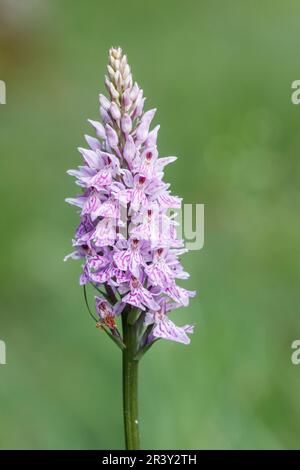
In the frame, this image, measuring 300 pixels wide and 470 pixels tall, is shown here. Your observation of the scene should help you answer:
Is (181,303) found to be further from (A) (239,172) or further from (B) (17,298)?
(A) (239,172)

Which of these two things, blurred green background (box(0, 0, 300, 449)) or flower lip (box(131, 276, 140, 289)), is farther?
blurred green background (box(0, 0, 300, 449))

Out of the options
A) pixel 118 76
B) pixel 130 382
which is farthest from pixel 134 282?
pixel 118 76

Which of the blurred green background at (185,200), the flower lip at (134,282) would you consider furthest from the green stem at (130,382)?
the blurred green background at (185,200)

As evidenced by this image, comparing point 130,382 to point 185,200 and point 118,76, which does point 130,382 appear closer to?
point 118,76

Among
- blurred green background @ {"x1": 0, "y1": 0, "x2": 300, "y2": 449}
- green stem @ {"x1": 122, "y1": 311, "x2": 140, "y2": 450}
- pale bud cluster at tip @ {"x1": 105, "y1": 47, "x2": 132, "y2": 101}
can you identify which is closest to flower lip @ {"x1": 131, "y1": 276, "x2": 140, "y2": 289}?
green stem @ {"x1": 122, "y1": 311, "x2": 140, "y2": 450}

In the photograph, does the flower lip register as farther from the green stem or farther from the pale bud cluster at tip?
the pale bud cluster at tip

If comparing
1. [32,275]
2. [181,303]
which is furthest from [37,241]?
[181,303]
